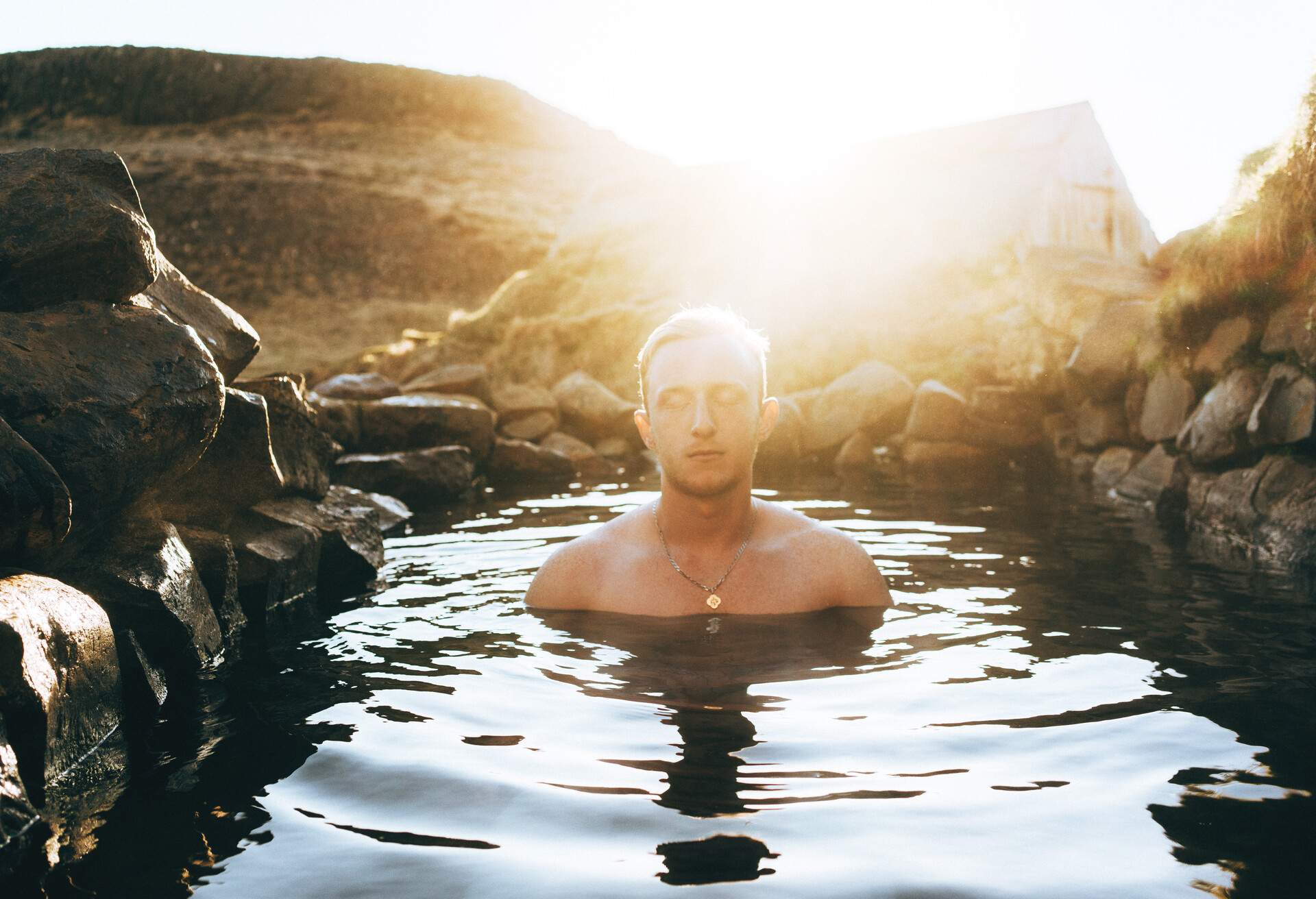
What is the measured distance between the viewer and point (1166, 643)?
4.54 meters

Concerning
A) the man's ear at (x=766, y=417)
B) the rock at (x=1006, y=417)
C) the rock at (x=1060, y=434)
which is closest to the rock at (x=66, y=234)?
the man's ear at (x=766, y=417)

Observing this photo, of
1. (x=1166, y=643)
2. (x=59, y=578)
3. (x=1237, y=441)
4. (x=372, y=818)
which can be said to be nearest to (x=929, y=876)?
(x=372, y=818)

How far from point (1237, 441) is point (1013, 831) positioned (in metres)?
6.72

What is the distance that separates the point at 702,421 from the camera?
14.4 feet

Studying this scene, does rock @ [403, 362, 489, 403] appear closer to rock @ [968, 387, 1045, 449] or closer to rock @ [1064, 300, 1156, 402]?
rock @ [968, 387, 1045, 449]

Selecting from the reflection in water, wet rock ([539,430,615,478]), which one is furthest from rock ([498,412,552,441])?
the reflection in water

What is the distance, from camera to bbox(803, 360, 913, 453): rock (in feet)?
47.6

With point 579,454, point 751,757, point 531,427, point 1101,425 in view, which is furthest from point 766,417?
point 531,427

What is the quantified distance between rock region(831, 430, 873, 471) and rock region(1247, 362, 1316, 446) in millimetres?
5964

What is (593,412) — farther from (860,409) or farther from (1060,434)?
(1060,434)

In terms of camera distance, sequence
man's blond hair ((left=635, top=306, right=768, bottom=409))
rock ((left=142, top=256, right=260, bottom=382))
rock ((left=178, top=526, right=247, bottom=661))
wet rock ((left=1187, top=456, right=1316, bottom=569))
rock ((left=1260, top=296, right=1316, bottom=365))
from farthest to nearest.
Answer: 1. rock ((left=1260, top=296, right=1316, bottom=365))
2. wet rock ((left=1187, top=456, right=1316, bottom=569))
3. rock ((left=142, top=256, right=260, bottom=382))
4. rock ((left=178, top=526, right=247, bottom=661))
5. man's blond hair ((left=635, top=306, right=768, bottom=409))

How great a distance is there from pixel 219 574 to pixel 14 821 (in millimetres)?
2540

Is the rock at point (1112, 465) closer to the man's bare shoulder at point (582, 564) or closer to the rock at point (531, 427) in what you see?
the rock at point (531, 427)

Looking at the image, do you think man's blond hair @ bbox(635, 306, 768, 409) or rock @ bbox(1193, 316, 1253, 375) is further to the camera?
rock @ bbox(1193, 316, 1253, 375)
